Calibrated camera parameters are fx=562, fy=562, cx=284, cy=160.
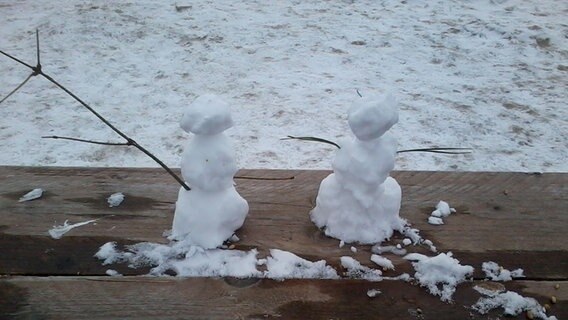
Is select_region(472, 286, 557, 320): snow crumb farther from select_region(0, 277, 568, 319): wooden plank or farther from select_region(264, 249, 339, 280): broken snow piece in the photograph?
select_region(264, 249, 339, 280): broken snow piece

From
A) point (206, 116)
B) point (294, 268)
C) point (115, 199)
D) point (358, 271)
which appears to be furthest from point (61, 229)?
point (358, 271)

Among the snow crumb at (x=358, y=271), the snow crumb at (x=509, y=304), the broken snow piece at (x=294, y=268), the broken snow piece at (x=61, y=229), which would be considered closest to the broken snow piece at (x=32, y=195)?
the broken snow piece at (x=61, y=229)

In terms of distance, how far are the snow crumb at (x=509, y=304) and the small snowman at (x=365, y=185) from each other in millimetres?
255

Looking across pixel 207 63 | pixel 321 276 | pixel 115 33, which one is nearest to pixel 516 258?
pixel 321 276

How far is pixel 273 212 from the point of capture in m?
1.38

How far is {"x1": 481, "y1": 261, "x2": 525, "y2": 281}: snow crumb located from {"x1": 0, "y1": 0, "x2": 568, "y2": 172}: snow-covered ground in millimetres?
1318

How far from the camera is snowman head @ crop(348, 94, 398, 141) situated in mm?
1191

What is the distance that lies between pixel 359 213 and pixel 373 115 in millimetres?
239

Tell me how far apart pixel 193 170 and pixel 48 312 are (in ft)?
1.33

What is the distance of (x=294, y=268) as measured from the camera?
120cm

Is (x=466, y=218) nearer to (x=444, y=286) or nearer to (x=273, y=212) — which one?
(x=444, y=286)

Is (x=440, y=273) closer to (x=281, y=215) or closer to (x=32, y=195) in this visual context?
(x=281, y=215)

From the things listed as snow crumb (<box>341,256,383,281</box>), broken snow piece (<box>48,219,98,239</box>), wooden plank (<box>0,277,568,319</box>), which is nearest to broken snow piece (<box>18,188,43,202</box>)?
broken snow piece (<box>48,219,98,239</box>)

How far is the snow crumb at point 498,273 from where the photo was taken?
3.90ft
